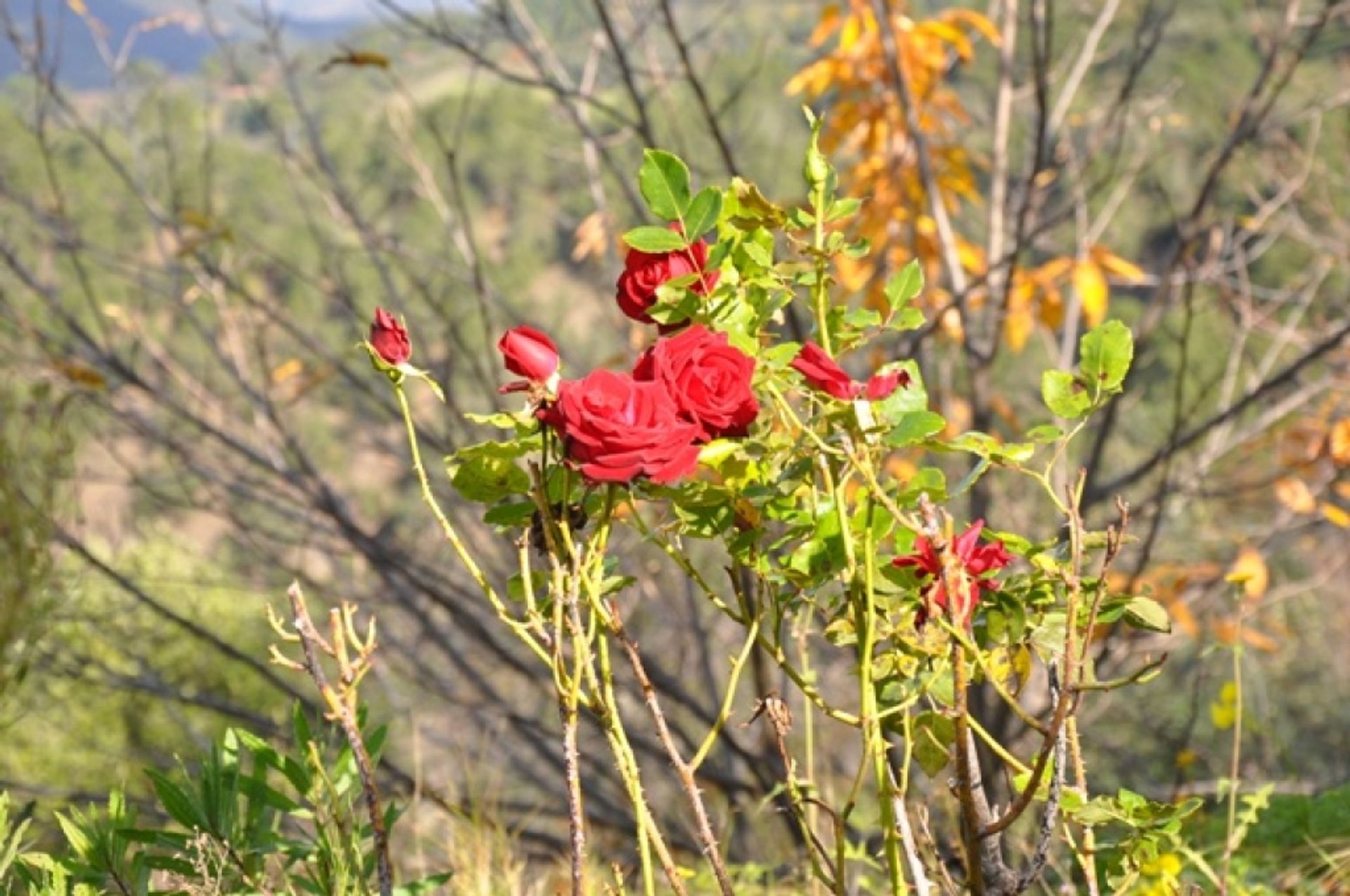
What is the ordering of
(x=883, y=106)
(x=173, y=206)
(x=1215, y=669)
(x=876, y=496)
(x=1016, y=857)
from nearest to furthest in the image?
(x=876, y=496) < (x=1016, y=857) < (x=883, y=106) < (x=173, y=206) < (x=1215, y=669)

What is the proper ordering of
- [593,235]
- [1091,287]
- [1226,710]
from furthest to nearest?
1. [593,235]
2. [1091,287]
3. [1226,710]

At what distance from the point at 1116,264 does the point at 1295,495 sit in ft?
2.38

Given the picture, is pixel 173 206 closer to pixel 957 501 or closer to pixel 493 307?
pixel 493 307

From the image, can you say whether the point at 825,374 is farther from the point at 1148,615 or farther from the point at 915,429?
the point at 1148,615

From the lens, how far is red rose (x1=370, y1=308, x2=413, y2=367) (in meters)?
0.95

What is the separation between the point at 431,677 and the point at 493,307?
1.31 m

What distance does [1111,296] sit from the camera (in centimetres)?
2850

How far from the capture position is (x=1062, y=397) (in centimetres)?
98

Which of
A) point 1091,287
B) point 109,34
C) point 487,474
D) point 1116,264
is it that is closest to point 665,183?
point 487,474

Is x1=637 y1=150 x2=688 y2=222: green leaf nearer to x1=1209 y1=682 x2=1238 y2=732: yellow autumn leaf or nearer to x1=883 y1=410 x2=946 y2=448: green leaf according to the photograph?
x1=883 y1=410 x2=946 y2=448: green leaf

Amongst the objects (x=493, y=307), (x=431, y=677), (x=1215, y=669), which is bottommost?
(x=431, y=677)

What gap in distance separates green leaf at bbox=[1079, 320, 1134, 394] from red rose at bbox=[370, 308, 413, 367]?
48 centimetres

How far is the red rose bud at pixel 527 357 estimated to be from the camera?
3.07 feet

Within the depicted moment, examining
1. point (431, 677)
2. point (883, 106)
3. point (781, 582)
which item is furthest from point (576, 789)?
point (431, 677)
